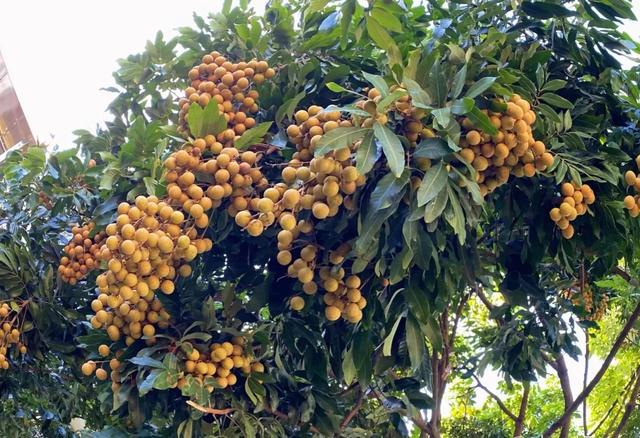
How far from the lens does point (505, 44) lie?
167cm

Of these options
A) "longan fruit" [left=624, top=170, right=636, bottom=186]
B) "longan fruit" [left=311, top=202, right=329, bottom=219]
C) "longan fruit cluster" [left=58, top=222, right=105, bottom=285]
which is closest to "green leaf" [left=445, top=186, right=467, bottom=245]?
"longan fruit" [left=311, top=202, right=329, bottom=219]

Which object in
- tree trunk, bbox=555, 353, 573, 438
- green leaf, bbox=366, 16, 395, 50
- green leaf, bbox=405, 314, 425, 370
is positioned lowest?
tree trunk, bbox=555, 353, 573, 438

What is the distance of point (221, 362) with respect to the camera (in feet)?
5.27

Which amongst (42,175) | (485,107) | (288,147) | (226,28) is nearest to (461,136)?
(485,107)

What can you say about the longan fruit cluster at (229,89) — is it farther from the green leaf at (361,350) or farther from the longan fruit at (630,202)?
the longan fruit at (630,202)

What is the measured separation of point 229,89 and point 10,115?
7.32 meters

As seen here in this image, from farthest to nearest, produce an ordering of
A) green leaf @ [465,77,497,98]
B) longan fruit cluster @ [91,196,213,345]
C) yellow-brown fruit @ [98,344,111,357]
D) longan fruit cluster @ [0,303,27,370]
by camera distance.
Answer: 1. longan fruit cluster @ [0,303,27,370]
2. yellow-brown fruit @ [98,344,111,357]
3. longan fruit cluster @ [91,196,213,345]
4. green leaf @ [465,77,497,98]

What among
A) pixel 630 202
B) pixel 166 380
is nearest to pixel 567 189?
pixel 630 202

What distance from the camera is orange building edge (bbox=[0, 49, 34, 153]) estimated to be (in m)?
8.09

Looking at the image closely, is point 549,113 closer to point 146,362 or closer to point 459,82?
point 459,82

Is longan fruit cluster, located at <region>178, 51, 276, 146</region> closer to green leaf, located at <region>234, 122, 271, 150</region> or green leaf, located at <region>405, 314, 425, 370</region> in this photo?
green leaf, located at <region>234, 122, 271, 150</region>

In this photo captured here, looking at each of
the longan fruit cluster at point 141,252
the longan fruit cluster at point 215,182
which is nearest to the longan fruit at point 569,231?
the longan fruit cluster at point 215,182

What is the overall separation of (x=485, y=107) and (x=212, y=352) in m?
0.81

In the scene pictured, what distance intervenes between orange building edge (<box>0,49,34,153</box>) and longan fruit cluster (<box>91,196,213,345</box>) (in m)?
7.18
